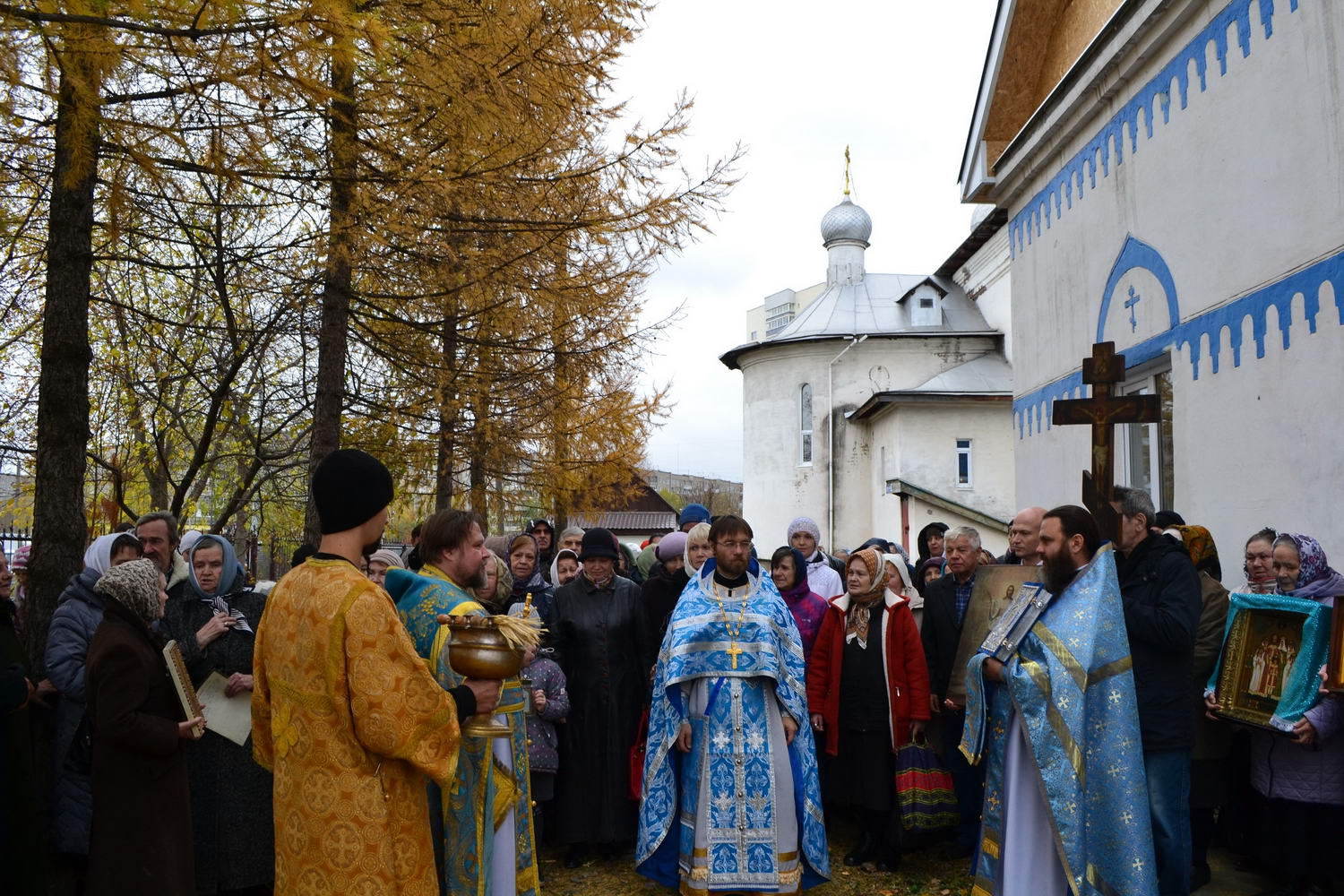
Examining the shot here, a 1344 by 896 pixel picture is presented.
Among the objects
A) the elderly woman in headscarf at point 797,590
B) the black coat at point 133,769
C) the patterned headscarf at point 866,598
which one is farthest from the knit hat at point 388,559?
the patterned headscarf at point 866,598

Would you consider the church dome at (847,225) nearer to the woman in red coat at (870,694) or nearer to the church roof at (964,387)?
the church roof at (964,387)

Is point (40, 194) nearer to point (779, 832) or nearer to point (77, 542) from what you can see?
point (77, 542)

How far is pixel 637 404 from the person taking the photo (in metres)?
12.6

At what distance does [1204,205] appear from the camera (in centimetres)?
762

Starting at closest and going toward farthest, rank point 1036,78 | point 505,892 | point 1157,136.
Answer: point 505,892, point 1157,136, point 1036,78

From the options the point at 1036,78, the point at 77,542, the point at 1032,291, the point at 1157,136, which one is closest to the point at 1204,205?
the point at 1157,136

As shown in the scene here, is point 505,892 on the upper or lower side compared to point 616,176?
lower

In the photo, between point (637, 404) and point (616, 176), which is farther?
point (637, 404)

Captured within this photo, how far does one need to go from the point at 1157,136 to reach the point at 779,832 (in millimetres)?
6248

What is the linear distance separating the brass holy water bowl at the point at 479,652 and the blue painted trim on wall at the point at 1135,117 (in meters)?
6.35

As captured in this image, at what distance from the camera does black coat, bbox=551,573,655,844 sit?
6.45 meters

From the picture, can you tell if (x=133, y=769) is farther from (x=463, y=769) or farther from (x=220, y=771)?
(x=463, y=769)

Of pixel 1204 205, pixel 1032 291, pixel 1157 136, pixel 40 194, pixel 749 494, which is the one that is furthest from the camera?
pixel 749 494

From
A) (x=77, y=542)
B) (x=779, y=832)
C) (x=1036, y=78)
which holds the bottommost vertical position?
(x=779, y=832)
